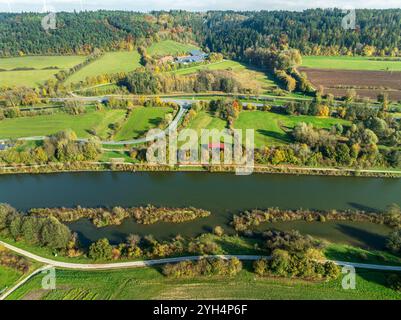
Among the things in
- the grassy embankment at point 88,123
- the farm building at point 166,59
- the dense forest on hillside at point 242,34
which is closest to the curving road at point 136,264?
the grassy embankment at point 88,123

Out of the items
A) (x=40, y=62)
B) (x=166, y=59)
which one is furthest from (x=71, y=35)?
(x=166, y=59)

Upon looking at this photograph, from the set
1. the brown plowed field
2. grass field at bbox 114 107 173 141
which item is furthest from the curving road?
the brown plowed field

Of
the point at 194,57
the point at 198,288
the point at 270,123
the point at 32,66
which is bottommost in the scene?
the point at 198,288

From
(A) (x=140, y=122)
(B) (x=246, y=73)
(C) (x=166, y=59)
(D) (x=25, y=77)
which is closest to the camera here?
(A) (x=140, y=122)

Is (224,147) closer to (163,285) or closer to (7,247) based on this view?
(163,285)

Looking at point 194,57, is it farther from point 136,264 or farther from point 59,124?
point 136,264

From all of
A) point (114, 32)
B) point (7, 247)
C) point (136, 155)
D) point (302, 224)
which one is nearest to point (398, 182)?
point (302, 224)

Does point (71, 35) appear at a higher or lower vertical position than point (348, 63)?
higher
